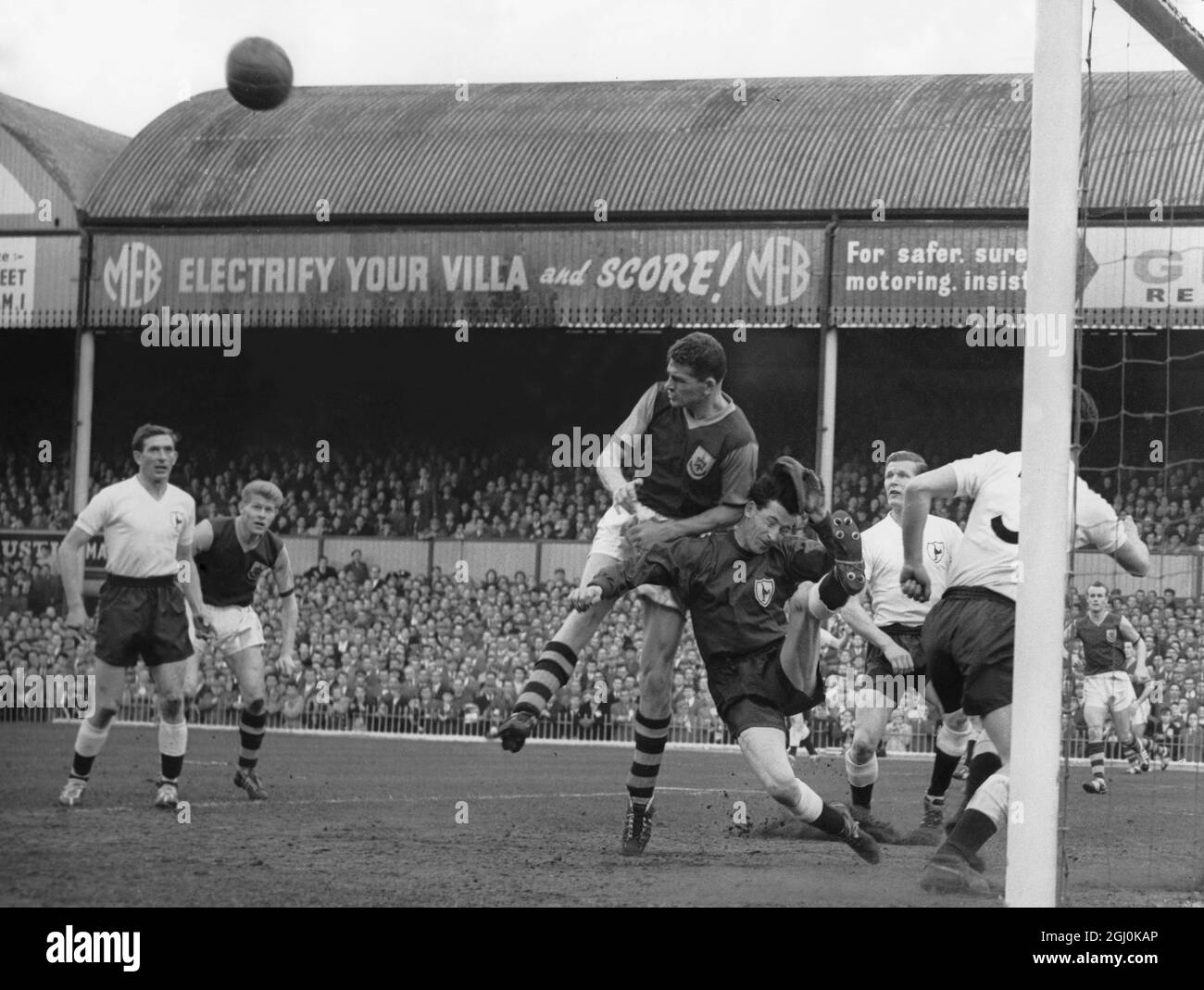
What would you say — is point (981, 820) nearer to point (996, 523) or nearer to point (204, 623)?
point (996, 523)

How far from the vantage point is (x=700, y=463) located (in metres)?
8.28

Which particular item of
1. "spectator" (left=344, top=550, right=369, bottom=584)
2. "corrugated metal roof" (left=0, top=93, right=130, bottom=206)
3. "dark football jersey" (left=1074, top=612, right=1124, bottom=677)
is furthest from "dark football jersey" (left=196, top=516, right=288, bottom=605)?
"corrugated metal roof" (left=0, top=93, right=130, bottom=206)

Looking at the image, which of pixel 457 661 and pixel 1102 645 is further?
pixel 457 661

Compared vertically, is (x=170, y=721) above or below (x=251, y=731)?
above

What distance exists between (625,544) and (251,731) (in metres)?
3.27

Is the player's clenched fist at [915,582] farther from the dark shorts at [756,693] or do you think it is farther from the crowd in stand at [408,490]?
the crowd in stand at [408,490]

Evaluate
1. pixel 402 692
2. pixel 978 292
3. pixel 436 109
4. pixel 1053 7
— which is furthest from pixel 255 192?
pixel 1053 7

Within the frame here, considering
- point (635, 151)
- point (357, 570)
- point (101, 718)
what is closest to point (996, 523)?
point (101, 718)

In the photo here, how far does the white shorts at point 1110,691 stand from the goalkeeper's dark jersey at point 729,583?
26.6 ft

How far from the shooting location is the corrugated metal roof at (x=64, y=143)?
2633cm

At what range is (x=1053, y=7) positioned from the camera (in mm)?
6242

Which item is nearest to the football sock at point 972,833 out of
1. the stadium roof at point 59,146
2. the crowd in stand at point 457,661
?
the crowd in stand at point 457,661
